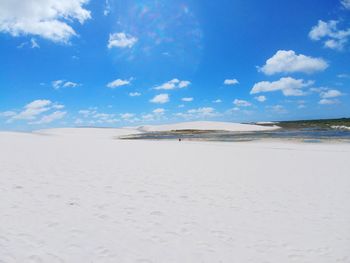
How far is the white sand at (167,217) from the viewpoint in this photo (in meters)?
4.72

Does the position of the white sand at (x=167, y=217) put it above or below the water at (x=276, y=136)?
below

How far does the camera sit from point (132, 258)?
14.8 feet

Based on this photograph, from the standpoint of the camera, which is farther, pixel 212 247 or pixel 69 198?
pixel 69 198

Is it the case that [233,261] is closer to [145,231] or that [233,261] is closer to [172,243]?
[172,243]

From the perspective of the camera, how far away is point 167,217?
20.7ft

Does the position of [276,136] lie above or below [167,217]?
above

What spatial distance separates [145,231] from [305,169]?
10491mm

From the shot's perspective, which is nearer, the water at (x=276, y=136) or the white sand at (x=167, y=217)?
the white sand at (x=167, y=217)

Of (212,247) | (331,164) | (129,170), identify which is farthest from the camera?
(331,164)

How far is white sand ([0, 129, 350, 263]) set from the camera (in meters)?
4.72

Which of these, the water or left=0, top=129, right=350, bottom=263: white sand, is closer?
left=0, top=129, right=350, bottom=263: white sand

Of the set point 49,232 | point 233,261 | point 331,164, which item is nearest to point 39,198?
point 49,232

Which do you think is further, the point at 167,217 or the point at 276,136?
the point at 276,136

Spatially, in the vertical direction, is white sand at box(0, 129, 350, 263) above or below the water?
below
